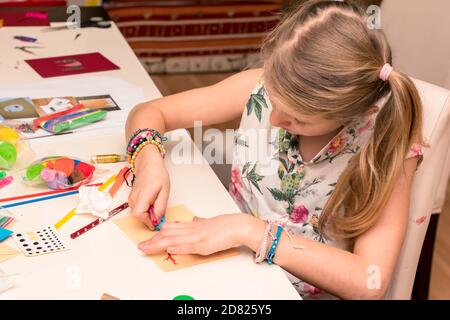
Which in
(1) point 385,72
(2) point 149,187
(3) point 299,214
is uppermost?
(1) point 385,72

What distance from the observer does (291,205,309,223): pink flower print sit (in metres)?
1.33

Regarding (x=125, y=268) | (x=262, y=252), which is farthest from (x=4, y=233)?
(x=262, y=252)

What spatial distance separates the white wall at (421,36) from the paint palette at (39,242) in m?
1.10

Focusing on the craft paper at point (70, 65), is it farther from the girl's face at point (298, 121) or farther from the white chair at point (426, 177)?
the white chair at point (426, 177)

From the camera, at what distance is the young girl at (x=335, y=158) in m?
1.07

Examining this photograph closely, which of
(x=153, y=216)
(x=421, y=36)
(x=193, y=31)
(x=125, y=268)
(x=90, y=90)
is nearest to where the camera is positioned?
(x=125, y=268)

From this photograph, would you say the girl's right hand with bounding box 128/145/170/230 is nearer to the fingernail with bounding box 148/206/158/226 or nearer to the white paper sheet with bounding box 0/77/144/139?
the fingernail with bounding box 148/206/158/226

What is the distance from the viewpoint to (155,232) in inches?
43.4

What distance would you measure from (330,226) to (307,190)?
0.31 ft

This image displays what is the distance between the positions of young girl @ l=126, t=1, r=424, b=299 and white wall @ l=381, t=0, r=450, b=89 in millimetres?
562

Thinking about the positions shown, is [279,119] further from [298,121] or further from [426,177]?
[426,177]

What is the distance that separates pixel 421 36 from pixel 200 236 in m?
0.99

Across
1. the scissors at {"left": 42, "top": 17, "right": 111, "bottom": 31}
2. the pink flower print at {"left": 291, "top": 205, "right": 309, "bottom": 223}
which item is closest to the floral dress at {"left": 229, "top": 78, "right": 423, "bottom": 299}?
the pink flower print at {"left": 291, "top": 205, "right": 309, "bottom": 223}
